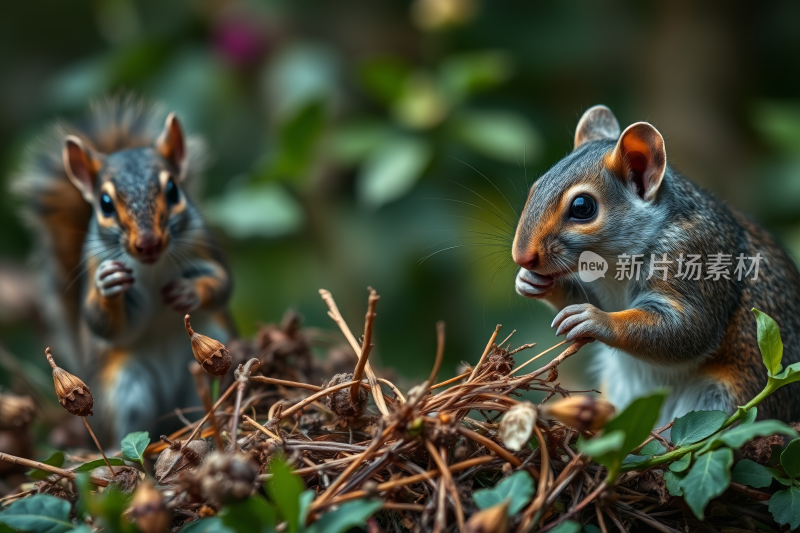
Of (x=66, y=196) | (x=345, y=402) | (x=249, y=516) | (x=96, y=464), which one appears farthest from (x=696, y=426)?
(x=66, y=196)

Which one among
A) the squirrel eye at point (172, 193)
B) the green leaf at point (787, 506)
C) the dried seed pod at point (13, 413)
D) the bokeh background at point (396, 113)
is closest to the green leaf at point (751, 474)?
the green leaf at point (787, 506)

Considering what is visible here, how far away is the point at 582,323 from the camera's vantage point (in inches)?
47.8

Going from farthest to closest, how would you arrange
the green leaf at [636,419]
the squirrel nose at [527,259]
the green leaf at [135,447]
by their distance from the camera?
the squirrel nose at [527,259], the green leaf at [135,447], the green leaf at [636,419]

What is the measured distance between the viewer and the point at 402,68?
300 centimetres

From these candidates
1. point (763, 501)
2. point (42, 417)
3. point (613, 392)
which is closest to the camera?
point (763, 501)

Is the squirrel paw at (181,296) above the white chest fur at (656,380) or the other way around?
above

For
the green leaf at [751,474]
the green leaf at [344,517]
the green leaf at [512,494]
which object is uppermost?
the green leaf at [344,517]

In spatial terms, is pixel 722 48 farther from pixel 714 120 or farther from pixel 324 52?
pixel 324 52

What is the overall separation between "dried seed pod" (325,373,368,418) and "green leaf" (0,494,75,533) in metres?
0.42

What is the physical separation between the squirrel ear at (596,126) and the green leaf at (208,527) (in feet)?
3.49

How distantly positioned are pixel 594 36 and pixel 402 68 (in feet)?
5.01

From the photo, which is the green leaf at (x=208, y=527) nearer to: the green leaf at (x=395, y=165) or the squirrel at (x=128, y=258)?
the squirrel at (x=128, y=258)

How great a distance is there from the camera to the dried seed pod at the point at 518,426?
0.97 meters

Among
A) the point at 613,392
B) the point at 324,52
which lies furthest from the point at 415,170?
the point at 613,392
